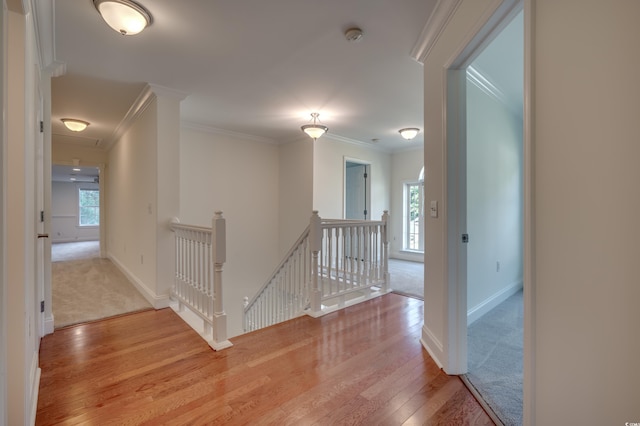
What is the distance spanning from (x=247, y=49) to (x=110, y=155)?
16.3ft

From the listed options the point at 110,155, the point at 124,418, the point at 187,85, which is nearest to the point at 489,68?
the point at 187,85

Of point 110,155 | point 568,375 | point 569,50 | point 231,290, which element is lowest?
point 231,290

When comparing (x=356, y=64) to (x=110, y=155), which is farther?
(x=110, y=155)

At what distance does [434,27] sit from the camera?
2.08 metres

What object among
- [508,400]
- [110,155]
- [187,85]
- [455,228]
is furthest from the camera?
[110,155]

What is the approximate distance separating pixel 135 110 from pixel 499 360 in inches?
188

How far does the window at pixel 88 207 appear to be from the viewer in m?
10.4

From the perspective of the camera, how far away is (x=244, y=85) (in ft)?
10.5

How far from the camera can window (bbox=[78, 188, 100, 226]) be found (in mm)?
10398

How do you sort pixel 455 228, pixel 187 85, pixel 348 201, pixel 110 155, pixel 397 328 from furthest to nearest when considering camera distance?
pixel 348 201, pixel 110 155, pixel 187 85, pixel 397 328, pixel 455 228

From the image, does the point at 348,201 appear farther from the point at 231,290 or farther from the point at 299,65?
the point at 299,65

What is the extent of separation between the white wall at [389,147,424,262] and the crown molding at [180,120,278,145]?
286 centimetres

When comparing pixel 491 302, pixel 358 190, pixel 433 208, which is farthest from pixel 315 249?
pixel 358 190

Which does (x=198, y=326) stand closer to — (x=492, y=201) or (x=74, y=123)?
(x=492, y=201)
